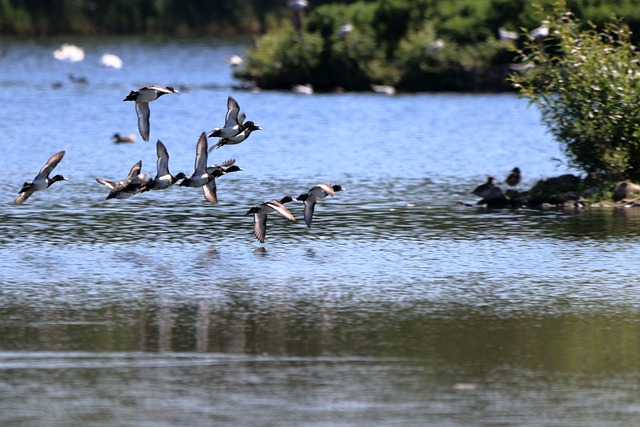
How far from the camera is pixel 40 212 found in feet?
78.0

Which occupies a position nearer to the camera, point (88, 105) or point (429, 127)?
point (429, 127)

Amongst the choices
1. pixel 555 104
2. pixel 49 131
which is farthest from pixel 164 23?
pixel 555 104

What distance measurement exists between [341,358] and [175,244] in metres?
7.49

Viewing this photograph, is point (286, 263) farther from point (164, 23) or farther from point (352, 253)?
point (164, 23)

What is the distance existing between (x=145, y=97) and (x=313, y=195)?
3145 mm

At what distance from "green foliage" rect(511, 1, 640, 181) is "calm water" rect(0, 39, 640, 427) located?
65.1 inches

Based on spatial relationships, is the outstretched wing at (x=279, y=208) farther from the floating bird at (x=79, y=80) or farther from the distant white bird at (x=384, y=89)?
the floating bird at (x=79, y=80)

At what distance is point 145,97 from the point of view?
19656mm

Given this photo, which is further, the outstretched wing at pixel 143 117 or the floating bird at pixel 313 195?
the floating bird at pixel 313 195

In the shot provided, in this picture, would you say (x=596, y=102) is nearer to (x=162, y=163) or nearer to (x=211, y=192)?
(x=211, y=192)

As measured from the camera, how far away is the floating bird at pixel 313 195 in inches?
814

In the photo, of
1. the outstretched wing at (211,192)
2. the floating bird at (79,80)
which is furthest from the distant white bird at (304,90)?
the outstretched wing at (211,192)

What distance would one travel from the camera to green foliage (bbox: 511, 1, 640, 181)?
2442cm

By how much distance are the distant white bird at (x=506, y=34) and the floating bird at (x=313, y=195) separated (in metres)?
26.7
